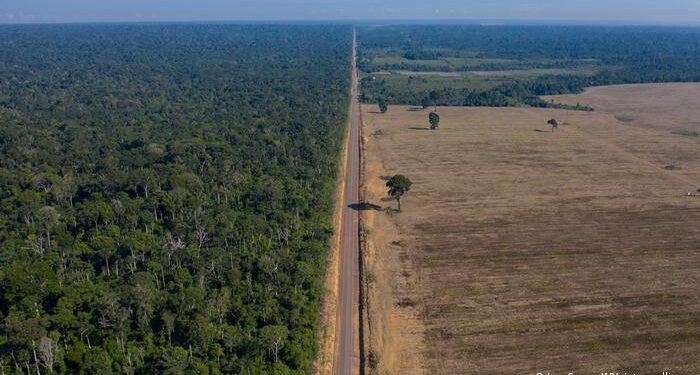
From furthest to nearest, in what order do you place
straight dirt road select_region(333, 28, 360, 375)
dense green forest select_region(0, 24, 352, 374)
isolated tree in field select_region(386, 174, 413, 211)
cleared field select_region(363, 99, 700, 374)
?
isolated tree in field select_region(386, 174, 413, 211) → straight dirt road select_region(333, 28, 360, 375) → cleared field select_region(363, 99, 700, 374) → dense green forest select_region(0, 24, 352, 374)

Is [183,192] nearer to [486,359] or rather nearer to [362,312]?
[362,312]

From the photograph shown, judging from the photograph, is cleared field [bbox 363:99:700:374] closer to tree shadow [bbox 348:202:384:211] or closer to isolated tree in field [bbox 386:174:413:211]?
tree shadow [bbox 348:202:384:211]

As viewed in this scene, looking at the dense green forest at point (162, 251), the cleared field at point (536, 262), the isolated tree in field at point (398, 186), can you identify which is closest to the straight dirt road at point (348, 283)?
the cleared field at point (536, 262)

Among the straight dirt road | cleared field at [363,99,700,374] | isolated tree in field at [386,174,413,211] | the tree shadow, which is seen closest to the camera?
cleared field at [363,99,700,374]

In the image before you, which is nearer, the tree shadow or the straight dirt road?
the straight dirt road

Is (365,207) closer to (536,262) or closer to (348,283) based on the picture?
(348,283)

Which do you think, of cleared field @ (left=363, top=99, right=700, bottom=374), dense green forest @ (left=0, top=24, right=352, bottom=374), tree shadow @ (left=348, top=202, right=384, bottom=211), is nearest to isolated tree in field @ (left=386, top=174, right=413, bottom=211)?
cleared field @ (left=363, top=99, right=700, bottom=374)

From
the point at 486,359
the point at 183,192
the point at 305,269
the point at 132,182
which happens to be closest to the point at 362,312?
the point at 305,269
